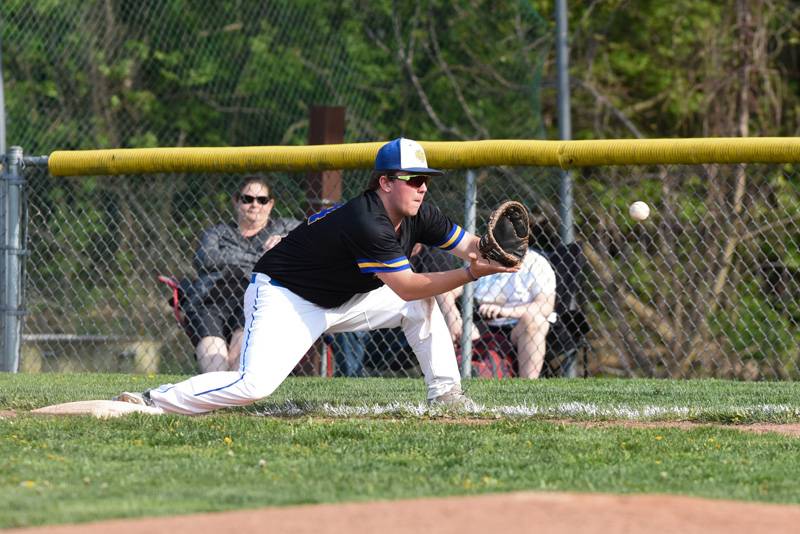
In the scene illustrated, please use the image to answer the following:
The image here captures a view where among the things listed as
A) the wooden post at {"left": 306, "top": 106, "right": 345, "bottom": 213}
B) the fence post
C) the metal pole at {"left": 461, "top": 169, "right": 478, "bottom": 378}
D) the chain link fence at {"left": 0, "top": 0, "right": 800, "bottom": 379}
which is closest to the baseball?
the metal pole at {"left": 461, "top": 169, "right": 478, "bottom": 378}

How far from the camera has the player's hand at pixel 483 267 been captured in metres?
5.48

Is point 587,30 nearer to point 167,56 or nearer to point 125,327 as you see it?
point 167,56

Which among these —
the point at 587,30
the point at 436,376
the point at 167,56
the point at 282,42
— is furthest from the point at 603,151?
the point at 587,30

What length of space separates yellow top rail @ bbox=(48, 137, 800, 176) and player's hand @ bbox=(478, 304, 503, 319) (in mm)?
876

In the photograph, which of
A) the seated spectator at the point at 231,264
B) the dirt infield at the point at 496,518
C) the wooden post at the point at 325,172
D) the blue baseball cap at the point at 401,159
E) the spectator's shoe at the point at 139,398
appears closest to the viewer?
the dirt infield at the point at 496,518

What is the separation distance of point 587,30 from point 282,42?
3905mm

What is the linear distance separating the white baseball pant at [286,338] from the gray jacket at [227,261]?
2049 mm

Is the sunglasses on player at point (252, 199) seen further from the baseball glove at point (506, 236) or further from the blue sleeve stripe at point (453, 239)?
the baseball glove at point (506, 236)

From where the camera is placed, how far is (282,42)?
12.1 metres

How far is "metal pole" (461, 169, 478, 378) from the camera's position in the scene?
7.38 meters

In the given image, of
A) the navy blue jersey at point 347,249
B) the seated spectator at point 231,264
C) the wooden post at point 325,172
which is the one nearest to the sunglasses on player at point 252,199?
the seated spectator at point 231,264

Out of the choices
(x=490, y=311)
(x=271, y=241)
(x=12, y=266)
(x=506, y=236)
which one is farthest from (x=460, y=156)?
(x=12, y=266)

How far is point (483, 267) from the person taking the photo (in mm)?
5484

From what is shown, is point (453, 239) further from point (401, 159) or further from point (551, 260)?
point (551, 260)
